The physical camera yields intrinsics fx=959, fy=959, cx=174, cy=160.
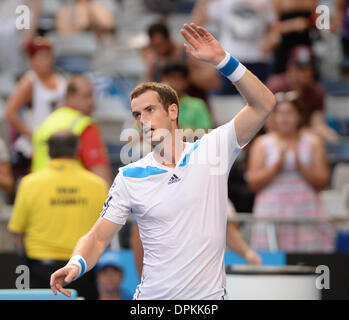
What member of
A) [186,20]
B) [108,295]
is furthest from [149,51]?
[108,295]

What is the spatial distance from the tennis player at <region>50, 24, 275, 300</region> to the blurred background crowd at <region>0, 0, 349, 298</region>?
2.17 m

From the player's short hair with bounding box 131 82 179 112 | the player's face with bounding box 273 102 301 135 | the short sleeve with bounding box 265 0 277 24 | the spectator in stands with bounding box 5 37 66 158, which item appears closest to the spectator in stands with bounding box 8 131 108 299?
the player's face with bounding box 273 102 301 135

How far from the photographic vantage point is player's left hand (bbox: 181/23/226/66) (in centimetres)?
448

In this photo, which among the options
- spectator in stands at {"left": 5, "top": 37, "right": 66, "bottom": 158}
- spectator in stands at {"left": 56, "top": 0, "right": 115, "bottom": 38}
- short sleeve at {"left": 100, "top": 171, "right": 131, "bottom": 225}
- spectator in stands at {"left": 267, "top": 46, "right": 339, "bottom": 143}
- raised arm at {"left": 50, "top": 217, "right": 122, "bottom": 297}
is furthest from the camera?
spectator in stands at {"left": 56, "top": 0, "right": 115, "bottom": 38}

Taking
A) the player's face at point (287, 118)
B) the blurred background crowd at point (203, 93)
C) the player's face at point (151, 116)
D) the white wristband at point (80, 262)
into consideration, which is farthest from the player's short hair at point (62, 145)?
the white wristband at point (80, 262)

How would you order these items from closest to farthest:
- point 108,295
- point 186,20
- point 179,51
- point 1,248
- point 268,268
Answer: point 268,268 → point 108,295 → point 1,248 → point 179,51 → point 186,20

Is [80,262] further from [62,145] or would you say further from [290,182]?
[290,182]

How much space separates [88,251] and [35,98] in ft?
16.8

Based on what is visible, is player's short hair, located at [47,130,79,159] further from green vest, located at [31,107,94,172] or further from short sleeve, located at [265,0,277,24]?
short sleeve, located at [265,0,277,24]

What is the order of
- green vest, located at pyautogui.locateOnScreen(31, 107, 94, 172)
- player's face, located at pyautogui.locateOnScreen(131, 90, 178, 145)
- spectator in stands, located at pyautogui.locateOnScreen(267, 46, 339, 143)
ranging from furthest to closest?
spectator in stands, located at pyautogui.locateOnScreen(267, 46, 339, 143) → green vest, located at pyautogui.locateOnScreen(31, 107, 94, 172) → player's face, located at pyautogui.locateOnScreen(131, 90, 178, 145)

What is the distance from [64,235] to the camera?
7.04m

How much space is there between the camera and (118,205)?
4629mm

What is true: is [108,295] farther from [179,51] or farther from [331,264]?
[179,51]

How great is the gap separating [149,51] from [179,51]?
46 cm
